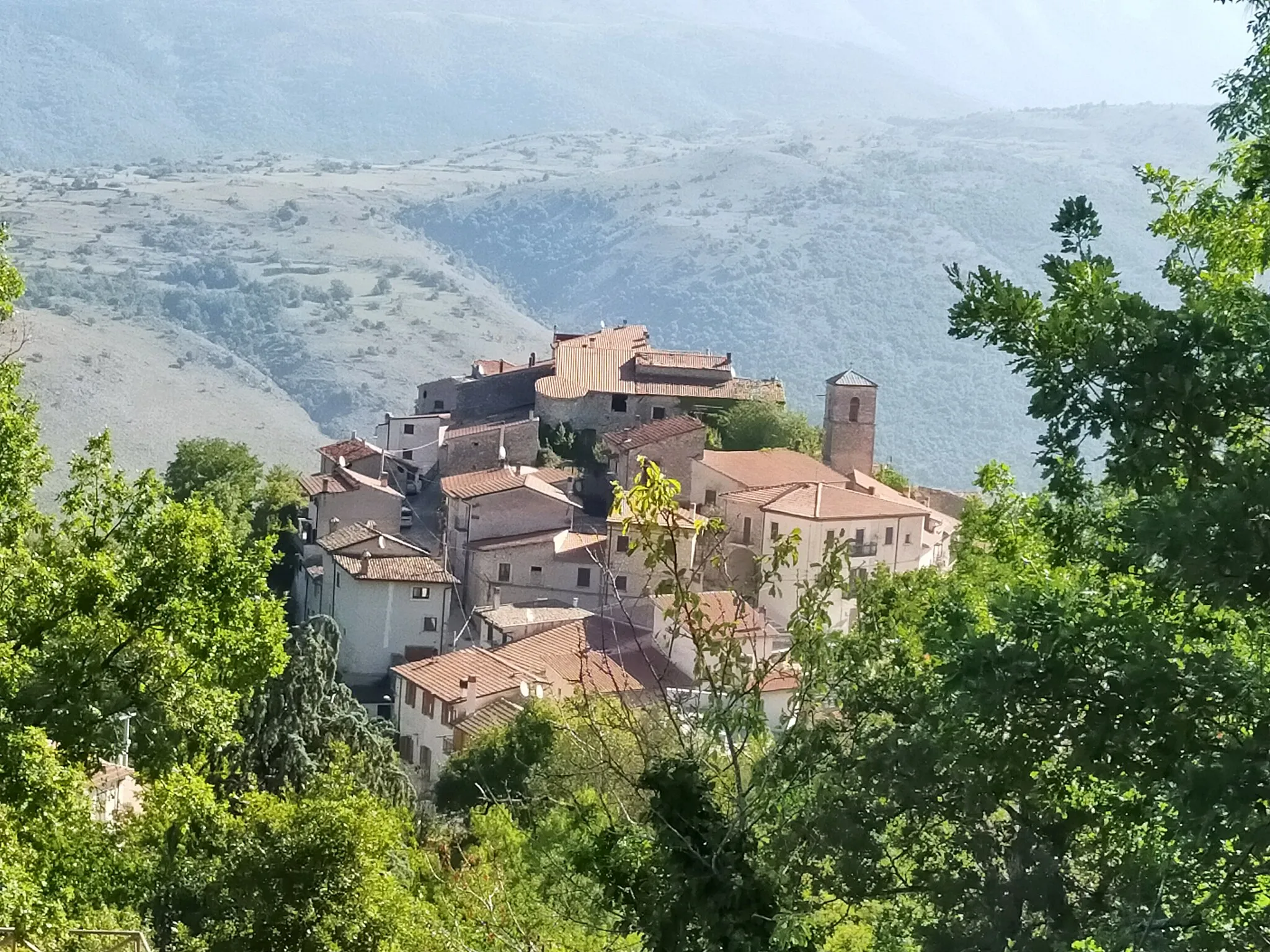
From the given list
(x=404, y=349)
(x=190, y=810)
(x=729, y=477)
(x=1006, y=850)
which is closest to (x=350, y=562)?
(x=729, y=477)

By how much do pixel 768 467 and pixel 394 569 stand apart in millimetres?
11295

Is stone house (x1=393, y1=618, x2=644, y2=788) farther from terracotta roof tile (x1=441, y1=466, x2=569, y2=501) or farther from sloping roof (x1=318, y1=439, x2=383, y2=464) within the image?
sloping roof (x1=318, y1=439, x2=383, y2=464)

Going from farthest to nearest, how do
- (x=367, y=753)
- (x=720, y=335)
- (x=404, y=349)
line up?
(x=720, y=335) < (x=404, y=349) < (x=367, y=753)

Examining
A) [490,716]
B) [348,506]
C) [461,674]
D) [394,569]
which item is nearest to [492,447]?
[348,506]

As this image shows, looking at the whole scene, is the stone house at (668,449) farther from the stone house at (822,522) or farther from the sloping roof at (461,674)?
the sloping roof at (461,674)

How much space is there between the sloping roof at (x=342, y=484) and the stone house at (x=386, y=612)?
18.8 ft

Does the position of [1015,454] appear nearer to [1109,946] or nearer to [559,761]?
[559,761]

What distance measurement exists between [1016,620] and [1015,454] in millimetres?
116347

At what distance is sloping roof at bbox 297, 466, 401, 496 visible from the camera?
5225 centimetres

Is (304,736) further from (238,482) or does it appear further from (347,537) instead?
(238,482)

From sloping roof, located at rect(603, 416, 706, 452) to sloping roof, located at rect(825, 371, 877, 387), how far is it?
4.95 m

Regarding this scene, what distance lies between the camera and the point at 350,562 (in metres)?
46.5

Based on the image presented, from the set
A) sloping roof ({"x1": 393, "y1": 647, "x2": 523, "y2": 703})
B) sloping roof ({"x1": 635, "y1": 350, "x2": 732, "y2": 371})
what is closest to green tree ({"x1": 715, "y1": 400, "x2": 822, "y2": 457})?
sloping roof ({"x1": 635, "y1": 350, "x2": 732, "y2": 371})

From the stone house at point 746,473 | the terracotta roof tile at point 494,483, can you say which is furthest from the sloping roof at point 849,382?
the terracotta roof tile at point 494,483
